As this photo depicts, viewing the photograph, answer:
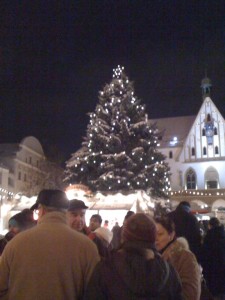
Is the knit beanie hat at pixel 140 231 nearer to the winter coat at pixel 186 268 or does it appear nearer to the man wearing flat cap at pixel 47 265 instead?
the man wearing flat cap at pixel 47 265

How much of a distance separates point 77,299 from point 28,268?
451 millimetres

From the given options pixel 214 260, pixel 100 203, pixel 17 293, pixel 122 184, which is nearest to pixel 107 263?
pixel 17 293

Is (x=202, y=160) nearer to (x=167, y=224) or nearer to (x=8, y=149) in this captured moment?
(x=8, y=149)

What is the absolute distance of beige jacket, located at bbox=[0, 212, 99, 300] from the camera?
2.81m

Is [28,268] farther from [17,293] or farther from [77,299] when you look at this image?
[77,299]

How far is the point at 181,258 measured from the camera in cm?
367

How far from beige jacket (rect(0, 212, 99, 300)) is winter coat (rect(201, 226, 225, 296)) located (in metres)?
3.62

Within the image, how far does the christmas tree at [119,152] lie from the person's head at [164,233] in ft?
65.3

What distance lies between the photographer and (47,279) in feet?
9.29

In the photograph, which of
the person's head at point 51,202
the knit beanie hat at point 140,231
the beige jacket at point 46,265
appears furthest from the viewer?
Answer: the person's head at point 51,202

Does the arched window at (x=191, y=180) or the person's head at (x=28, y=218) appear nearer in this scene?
the person's head at (x=28, y=218)

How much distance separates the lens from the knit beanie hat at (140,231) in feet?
8.81

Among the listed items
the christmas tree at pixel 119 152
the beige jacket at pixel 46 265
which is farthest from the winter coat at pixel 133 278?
the christmas tree at pixel 119 152

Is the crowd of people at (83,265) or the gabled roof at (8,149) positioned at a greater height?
the gabled roof at (8,149)
